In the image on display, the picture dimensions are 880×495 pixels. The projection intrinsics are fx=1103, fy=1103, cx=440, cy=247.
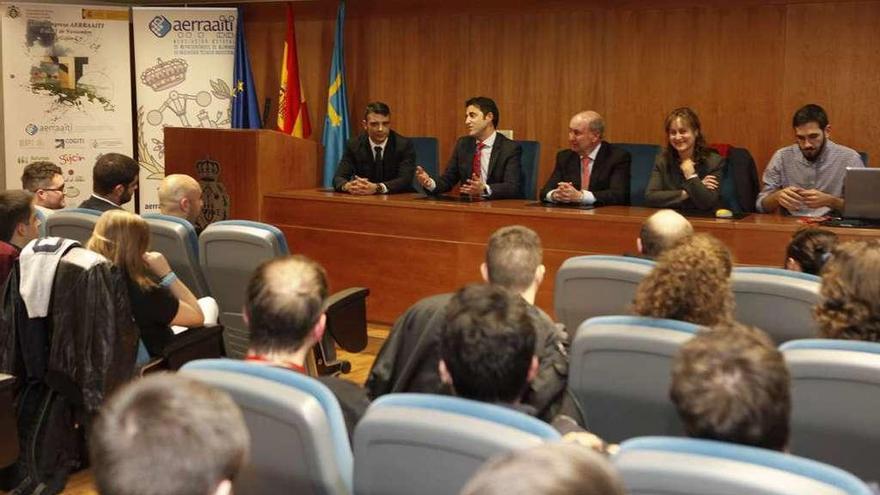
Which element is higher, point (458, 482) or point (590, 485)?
point (590, 485)

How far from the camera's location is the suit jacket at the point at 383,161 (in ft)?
25.1

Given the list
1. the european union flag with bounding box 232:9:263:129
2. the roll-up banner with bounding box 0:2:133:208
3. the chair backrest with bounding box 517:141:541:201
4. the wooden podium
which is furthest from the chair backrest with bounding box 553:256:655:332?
the roll-up banner with bounding box 0:2:133:208

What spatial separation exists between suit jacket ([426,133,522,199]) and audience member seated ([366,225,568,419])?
3538 mm

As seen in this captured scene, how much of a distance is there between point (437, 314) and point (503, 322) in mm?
859

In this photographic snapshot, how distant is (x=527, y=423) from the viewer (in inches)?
80.9

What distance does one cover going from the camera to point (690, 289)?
122 inches

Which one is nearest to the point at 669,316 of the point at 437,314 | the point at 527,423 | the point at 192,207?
the point at 437,314

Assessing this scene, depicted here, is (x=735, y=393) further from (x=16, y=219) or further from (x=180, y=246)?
(x=180, y=246)

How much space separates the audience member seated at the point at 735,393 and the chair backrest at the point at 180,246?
345 cm

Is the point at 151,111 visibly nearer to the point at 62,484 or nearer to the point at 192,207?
the point at 192,207

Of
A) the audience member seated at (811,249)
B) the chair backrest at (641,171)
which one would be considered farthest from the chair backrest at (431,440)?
the chair backrest at (641,171)

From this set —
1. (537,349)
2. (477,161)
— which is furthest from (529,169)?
(537,349)

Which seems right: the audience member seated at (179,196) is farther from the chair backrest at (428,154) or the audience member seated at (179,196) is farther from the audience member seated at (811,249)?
the audience member seated at (811,249)

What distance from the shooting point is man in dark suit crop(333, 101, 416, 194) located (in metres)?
7.60
